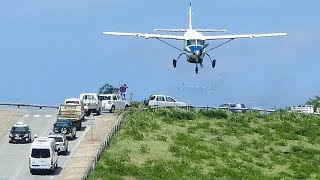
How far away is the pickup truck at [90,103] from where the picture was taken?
8475 centimetres

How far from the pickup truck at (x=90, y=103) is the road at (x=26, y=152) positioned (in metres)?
3.27

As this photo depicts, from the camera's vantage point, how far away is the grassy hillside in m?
61.0

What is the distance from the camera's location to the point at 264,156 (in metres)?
70.9

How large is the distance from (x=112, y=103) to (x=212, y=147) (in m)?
18.8

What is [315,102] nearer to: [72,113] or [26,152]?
[72,113]

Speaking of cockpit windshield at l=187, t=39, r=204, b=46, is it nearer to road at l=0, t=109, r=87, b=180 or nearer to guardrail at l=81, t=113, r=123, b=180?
guardrail at l=81, t=113, r=123, b=180

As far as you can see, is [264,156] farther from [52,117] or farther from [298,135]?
[52,117]

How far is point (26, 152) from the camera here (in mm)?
66375

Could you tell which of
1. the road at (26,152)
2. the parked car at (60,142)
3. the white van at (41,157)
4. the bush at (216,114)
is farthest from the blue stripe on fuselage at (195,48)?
the white van at (41,157)

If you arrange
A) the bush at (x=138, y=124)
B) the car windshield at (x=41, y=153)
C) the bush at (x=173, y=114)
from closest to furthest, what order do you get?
the car windshield at (x=41, y=153)
the bush at (x=138, y=124)
the bush at (x=173, y=114)

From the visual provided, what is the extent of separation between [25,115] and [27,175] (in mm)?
30229

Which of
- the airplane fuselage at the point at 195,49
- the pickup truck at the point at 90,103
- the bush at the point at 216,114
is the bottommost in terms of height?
the bush at the point at 216,114

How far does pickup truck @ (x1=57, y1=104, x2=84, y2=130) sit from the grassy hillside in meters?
3.97

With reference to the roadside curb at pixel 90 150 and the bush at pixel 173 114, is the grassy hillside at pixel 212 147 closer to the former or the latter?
the bush at pixel 173 114
